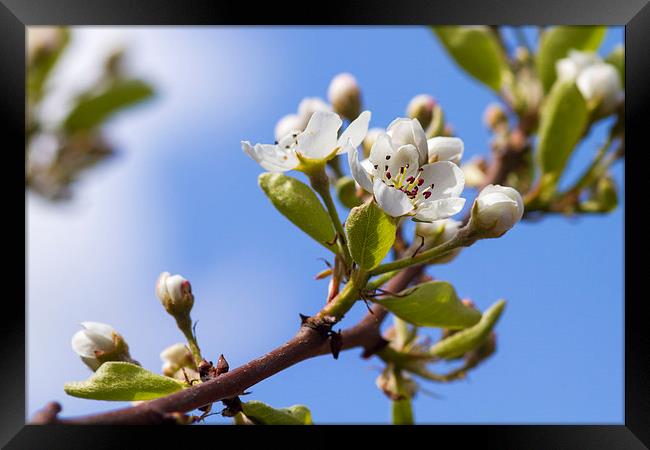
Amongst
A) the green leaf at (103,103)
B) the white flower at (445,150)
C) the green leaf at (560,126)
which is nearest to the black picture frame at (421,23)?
the green leaf at (560,126)

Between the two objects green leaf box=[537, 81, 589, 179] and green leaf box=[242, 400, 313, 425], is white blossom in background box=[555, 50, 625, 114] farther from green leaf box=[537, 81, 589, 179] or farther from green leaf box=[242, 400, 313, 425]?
green leaf box=[242, 400, 313, 425]

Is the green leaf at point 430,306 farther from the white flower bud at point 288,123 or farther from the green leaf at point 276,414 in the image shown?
the white flower bud at point 288,123

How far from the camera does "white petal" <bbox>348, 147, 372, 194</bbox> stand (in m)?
1.18

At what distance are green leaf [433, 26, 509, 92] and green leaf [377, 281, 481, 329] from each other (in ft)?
3.53

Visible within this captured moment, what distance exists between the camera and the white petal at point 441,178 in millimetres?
1323

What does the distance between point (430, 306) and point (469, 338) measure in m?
0.36

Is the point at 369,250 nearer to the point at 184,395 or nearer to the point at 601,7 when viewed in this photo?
the point at 184,395

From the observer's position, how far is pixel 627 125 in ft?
5.88

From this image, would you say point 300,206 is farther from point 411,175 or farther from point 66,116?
point 66,116

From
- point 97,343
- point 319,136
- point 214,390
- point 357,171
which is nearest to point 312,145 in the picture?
point 319,136

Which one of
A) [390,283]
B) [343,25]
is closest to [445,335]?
[390,283]

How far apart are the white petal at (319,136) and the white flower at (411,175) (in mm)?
72

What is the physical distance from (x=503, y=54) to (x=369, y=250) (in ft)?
4.60

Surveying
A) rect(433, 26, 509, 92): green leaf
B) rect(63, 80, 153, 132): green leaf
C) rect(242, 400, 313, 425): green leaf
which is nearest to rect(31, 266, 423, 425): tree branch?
rect(242, 400, 313, 425): green leaf
